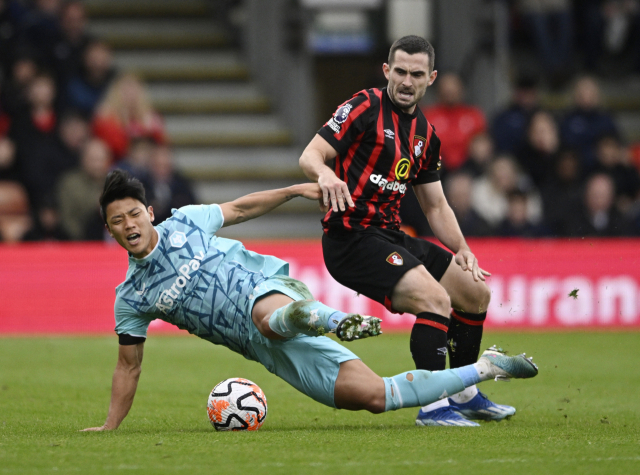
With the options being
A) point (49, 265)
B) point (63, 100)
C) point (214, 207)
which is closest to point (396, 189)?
point (214, 207)

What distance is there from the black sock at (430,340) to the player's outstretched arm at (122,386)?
166 centimetres

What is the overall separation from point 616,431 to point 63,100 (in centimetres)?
1101

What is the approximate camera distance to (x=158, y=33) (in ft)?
59.1

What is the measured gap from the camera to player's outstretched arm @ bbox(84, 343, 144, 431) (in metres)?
5.77

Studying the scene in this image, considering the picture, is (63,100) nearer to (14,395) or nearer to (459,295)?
(14,395)

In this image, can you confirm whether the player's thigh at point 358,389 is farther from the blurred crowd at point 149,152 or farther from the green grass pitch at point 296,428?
the blurred crowd at point 149,152

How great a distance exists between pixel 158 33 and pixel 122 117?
12.4 ft

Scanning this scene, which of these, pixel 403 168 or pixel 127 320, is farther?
pixel 403 168

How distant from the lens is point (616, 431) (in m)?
5.70

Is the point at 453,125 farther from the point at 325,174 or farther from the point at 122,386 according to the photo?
the point at 122,386

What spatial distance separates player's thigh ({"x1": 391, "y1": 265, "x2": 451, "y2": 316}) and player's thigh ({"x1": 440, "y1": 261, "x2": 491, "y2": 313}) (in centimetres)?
41

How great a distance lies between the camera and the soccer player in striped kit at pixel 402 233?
228 inches

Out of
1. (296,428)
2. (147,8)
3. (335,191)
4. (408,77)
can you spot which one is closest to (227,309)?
(296,428)

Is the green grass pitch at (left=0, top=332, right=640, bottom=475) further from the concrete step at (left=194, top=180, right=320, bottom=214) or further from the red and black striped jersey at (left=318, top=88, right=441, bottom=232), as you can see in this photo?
the concrete step at (left=194, top=180, right=320, bottom=214)
